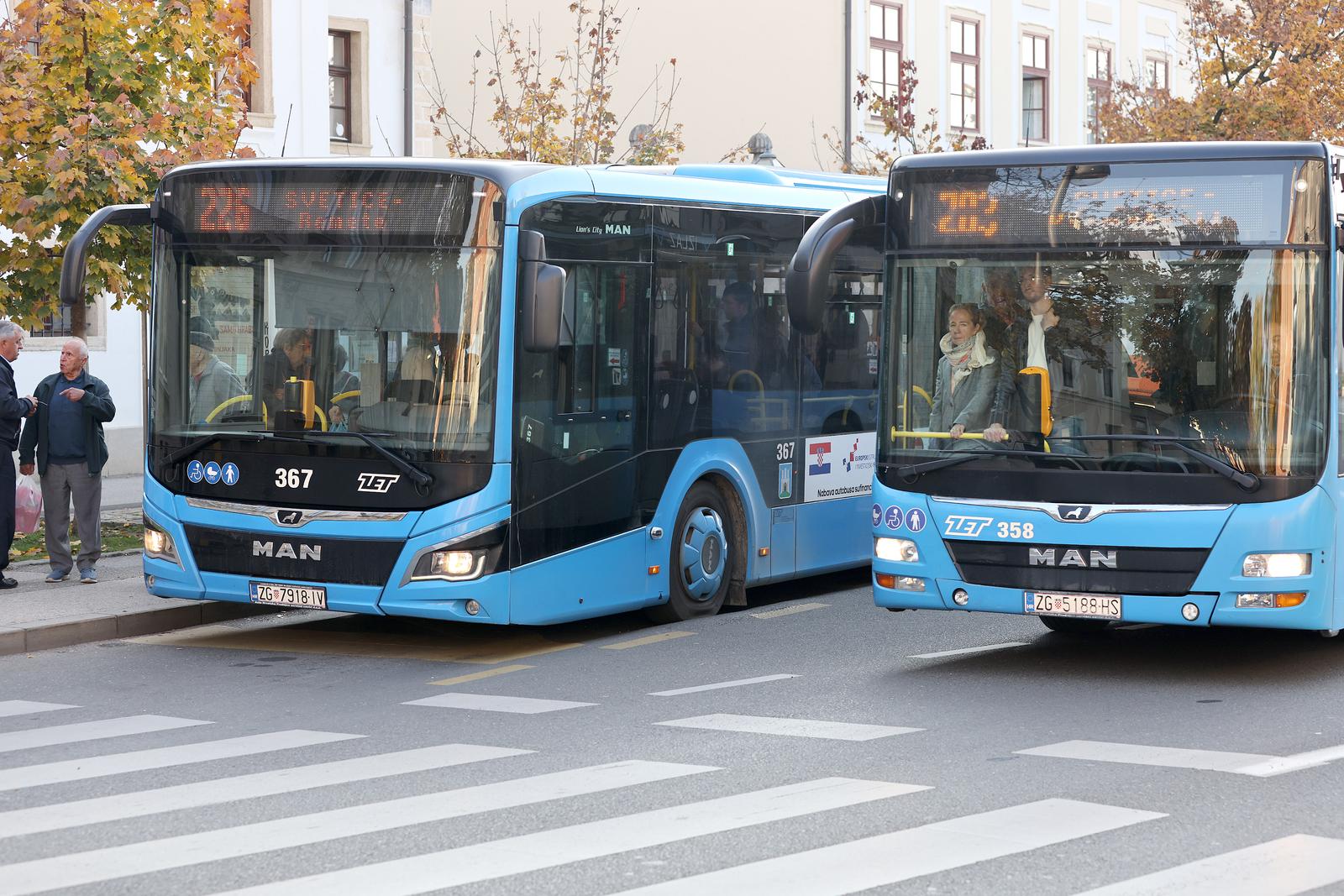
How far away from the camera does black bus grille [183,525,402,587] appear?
1102cm

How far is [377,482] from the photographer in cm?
1102

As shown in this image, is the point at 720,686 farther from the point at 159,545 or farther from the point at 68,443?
the point at 68,443

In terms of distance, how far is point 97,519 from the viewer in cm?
1397

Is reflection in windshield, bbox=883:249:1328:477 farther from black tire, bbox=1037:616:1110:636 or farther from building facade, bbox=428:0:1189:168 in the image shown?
building facade, bbox=428:0:1189:168

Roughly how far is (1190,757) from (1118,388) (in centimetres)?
231

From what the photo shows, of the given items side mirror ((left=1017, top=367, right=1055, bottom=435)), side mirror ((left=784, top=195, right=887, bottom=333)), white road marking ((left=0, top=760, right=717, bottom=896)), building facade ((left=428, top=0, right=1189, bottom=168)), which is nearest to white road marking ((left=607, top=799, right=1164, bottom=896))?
white road marking ((left=0, top=760, right=717, bottom=896))

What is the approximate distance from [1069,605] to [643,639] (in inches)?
121

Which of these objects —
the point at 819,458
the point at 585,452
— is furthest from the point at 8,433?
the point at 819,458

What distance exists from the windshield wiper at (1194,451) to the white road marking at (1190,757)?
1625 millimetres

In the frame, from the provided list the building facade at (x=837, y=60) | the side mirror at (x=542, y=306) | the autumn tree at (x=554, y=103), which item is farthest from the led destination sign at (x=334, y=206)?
the building facade at (x=837, y=60)

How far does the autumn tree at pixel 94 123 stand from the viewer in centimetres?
1602

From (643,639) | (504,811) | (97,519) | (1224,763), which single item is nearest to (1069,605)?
(1224,763)

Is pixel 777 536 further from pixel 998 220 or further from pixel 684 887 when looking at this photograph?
pixel 684 887

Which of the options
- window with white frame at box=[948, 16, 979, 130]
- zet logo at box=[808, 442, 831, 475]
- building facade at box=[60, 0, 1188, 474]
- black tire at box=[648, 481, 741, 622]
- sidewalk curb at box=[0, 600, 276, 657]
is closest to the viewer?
sidewalk curb at box=[0, 600, 276, 657]
